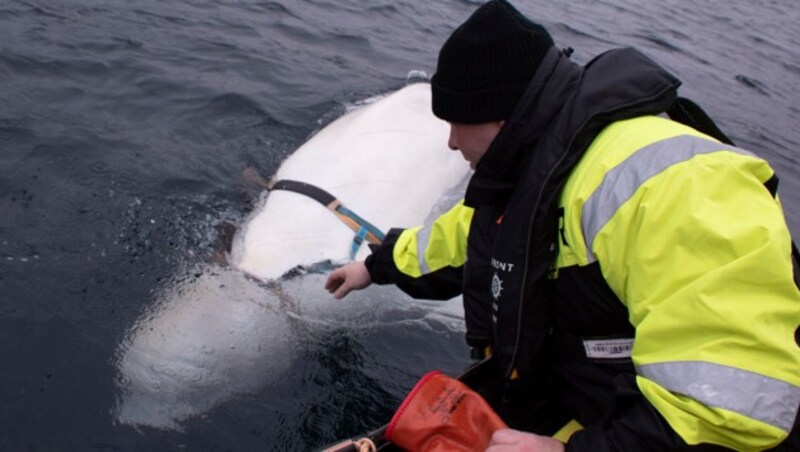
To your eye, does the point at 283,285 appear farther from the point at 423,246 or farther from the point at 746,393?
the point at 746,393

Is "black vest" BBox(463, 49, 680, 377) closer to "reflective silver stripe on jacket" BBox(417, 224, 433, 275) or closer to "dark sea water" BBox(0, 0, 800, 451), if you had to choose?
"reflective silver stripe on jacket" BBox(417, 224, 433, 275)

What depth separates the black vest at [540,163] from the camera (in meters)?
2.20

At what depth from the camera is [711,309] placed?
1716mm

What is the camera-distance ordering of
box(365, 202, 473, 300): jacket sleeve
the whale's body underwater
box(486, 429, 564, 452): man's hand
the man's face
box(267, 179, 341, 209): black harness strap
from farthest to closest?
1. box(267, 179, 341, 209): black harness strap
2. the whale's body underwater
3. box(365, 202, 473, 300): jacket sleeve
4. the man's face
5. box(486, 429, 564, 452): man's hand

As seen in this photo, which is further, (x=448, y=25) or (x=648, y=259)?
(x=448, y=25)

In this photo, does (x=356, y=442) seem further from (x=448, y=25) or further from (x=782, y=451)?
(x=448, y=25)

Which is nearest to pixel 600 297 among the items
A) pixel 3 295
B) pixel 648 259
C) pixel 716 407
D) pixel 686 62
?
pixel 648 259

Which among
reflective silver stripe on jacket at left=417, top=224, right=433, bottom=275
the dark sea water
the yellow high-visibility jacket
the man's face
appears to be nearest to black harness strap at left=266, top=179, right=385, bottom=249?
the dark sea water

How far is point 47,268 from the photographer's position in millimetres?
4047

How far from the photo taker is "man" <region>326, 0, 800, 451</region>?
1.73 meters

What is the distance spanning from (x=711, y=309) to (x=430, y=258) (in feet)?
5.39

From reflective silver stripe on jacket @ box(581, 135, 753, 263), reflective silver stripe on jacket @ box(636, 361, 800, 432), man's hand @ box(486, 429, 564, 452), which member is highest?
reflective silver stripe on jacket @ box(581, 135, 753, 263)

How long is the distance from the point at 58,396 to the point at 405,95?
3414mm

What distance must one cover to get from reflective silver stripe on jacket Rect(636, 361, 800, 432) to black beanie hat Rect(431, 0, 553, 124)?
107 centimetres
